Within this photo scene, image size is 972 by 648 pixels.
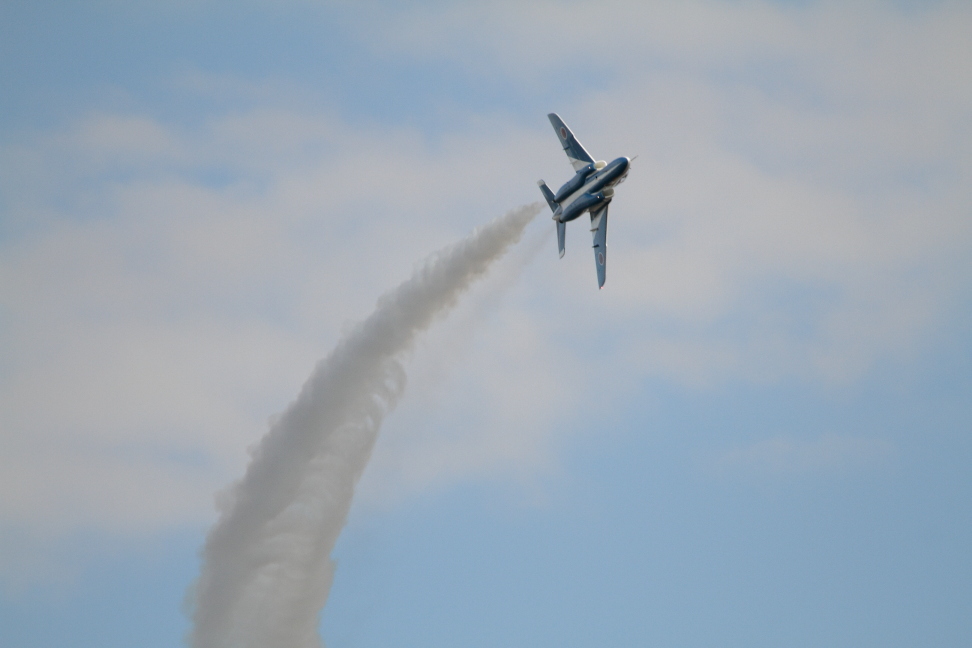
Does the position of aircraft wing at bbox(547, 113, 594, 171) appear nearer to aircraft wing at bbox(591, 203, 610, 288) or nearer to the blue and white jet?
the blue and white jet

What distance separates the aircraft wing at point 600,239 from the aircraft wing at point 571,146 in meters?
2.75

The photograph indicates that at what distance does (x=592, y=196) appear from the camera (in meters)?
98.1

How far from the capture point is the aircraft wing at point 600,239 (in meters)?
98.4

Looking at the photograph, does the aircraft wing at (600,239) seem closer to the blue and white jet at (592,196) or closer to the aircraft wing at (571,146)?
the blue and white jet at (592,196)

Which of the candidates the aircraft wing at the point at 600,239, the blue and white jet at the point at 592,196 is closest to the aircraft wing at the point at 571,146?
the blue and white jet at the point at 592,196

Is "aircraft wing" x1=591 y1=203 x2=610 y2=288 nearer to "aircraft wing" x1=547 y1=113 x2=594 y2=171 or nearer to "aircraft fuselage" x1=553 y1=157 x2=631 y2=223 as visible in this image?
"aircraft fuselage" x1=553 y1=157 x2=631 y2=223

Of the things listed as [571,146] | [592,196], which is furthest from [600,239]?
[571,146]

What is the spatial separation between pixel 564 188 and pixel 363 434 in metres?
15.3

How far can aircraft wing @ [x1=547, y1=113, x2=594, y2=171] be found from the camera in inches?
3947

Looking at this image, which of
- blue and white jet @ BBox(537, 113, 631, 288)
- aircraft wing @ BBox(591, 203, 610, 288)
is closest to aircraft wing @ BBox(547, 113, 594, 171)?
blue and white jet @ BBox(537, 113, 631, 288)

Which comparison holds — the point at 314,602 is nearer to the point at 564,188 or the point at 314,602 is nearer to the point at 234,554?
the point at 234,554

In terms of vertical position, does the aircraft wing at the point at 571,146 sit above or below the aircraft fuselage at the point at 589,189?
above

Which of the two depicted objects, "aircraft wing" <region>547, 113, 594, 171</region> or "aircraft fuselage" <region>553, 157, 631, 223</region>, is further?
"aircraft wing" <region>547, 113, 594, 171</region>

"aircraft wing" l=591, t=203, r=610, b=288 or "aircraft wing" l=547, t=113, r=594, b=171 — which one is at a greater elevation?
"aircraft wing" l=547, t=113, r=594, b=171
